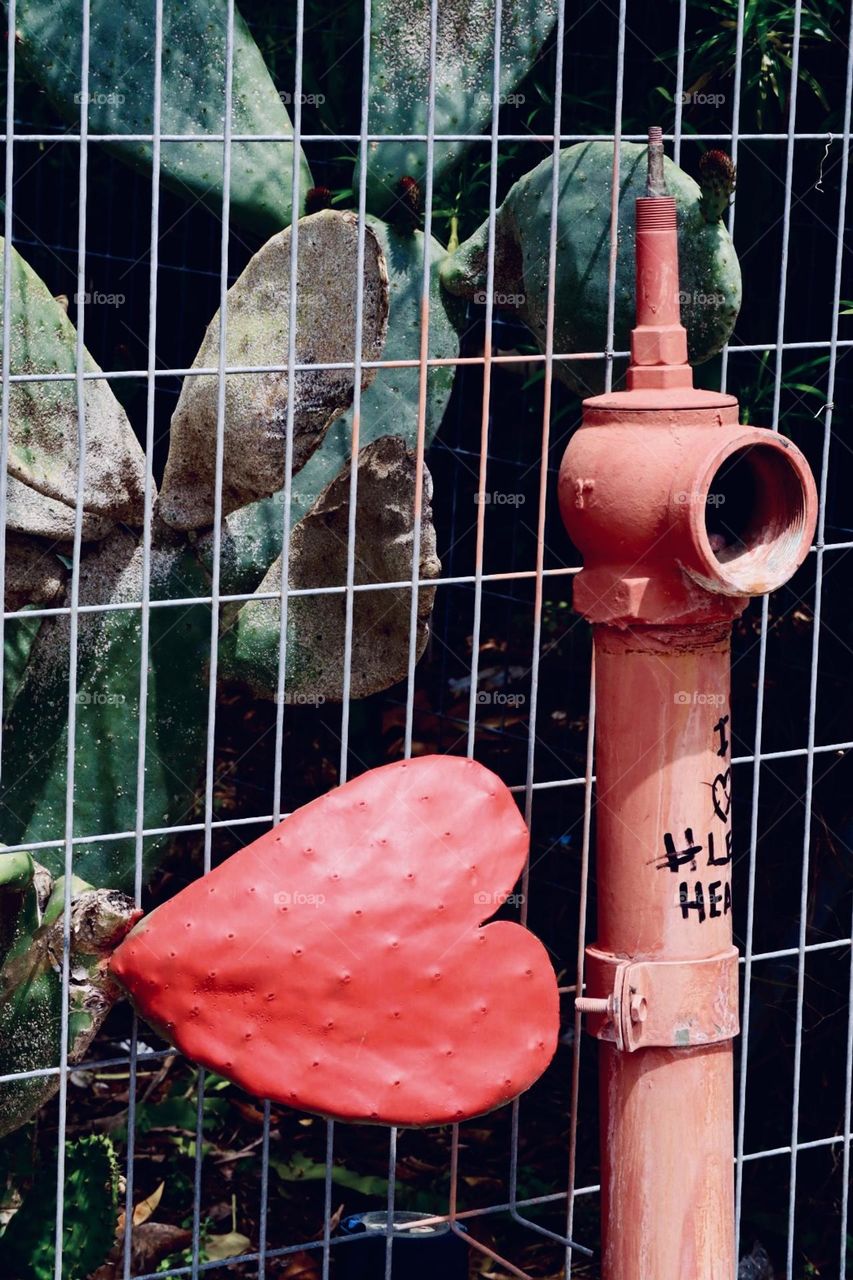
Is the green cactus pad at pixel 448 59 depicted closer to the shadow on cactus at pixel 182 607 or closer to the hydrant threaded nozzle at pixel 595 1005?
the shadow on cactus at pixel 182 607

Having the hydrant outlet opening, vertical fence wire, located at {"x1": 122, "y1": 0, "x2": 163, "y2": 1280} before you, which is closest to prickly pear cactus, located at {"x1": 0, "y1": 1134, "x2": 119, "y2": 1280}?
vertical fence wire, located at {"x1": 122, "y1": 0, "x2": 163, "y2": 1280}

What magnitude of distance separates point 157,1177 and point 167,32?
5.55ft

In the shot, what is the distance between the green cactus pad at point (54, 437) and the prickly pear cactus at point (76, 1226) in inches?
30.6

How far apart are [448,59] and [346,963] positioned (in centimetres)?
95

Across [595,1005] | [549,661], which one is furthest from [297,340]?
[549,661]

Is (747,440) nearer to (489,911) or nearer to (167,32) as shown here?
(489,911)

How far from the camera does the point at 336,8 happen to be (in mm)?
2982

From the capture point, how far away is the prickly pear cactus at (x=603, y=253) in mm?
1854

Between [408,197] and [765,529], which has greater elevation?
[408,197]

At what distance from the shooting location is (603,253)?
1870 millimetres

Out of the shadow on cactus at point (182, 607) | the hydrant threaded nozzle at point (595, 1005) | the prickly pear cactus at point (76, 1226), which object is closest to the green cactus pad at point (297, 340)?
the shadow on cactus at point (182, 607)

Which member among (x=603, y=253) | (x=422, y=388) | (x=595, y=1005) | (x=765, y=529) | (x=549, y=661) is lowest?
(x=595, y=1005)

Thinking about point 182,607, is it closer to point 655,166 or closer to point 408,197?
point 408,197

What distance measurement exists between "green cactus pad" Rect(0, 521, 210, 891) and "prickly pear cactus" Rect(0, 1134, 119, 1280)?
1.22 feet
